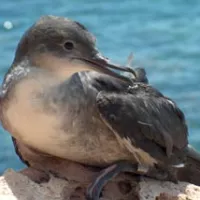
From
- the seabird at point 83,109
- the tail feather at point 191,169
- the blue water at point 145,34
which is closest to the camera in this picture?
the seabird at point 83,109

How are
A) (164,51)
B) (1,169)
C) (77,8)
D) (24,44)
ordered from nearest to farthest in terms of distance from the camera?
(24,44) → (1,169) → (164,51) → (77,8)

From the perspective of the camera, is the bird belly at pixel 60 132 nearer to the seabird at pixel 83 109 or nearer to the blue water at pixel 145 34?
the seabird at pixel 83 109

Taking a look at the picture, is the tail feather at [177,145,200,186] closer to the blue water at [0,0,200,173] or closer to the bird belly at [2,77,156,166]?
the bird belly at [2,77,156,166]

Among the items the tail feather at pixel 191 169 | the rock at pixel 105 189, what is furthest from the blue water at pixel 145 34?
the rock at pixel 105 189

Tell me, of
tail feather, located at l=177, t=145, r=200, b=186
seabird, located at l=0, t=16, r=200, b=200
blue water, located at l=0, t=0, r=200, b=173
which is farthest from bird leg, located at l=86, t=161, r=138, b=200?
blue water, located at l=0, t=0, r=200, b=173

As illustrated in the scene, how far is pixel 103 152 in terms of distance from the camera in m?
3.21

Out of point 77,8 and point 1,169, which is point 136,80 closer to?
point 1,169

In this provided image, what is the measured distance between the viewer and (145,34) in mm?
7137

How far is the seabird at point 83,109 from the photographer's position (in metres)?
3.02

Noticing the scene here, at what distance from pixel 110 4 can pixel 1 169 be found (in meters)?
2.70

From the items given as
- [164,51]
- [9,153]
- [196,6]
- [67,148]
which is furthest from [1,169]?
[196,6]

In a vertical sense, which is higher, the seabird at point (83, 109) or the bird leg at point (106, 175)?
the seabird at point (83, 109)

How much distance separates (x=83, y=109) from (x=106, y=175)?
29 centimetres

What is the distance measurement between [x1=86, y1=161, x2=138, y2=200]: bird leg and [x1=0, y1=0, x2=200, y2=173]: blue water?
2437 mm
